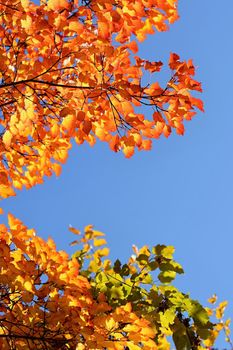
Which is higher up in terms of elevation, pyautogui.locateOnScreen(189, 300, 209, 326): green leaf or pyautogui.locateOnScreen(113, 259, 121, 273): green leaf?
pyautogui.locateOnScreen(113, 259, 121, 273): green leaf

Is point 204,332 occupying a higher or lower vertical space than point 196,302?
lower

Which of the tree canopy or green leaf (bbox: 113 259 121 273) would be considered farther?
green leaf (bbox: 113 259 121 273)

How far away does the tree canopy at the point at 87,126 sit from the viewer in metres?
3.17

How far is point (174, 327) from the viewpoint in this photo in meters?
3.87

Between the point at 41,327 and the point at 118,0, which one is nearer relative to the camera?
the point at 118,0

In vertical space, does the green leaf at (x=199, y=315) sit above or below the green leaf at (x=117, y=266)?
below

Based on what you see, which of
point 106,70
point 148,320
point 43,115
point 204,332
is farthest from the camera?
point 43,115

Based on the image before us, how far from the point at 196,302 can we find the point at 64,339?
1.23m

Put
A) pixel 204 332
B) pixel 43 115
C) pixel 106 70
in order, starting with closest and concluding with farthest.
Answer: pixel 106 70, pixel 204 332, pixel 43 115

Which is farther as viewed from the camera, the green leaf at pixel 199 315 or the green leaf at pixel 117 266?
the green leaf at pixel 117 266

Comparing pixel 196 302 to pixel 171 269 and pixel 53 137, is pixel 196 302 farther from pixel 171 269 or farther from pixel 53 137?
pixel 53 137

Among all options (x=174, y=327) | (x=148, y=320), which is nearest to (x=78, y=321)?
(x=148, y=320)

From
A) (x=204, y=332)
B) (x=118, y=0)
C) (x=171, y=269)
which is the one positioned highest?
(x=118, y=0)

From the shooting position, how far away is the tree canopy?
317cm
